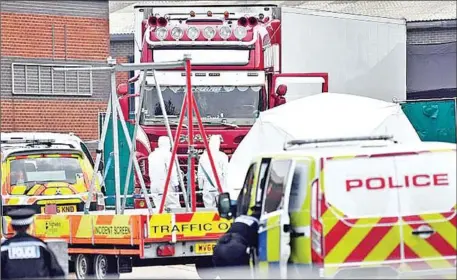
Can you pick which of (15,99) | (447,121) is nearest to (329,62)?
(447,121)

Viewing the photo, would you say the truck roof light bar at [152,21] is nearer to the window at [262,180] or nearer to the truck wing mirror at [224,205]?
the truck wing mirror at [224,205]

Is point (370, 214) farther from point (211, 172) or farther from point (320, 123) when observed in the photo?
point (211, 172)

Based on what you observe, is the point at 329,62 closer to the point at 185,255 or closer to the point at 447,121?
the point at 447,121

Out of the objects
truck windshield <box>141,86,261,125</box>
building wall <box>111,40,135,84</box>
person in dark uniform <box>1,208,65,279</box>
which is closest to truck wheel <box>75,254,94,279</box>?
person in dark uniform <box>1,208,65,279</box>

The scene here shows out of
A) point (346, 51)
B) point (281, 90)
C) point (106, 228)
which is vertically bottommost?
point (106, 228)

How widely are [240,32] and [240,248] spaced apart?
8.57m

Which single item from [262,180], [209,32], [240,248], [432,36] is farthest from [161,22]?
[432,36]

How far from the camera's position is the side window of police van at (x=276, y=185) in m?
10.2

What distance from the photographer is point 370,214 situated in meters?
9.57

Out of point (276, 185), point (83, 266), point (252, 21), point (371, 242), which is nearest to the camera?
point (371, 242)

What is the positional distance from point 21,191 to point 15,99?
51.0 ft

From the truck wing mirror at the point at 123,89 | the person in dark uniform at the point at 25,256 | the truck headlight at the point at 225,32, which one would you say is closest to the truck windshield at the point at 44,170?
the truck wing mirror at the point at 123,89

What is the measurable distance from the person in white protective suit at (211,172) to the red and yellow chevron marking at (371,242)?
21.9ft

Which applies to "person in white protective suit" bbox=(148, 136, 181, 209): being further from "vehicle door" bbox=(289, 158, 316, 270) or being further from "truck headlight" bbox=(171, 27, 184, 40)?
"vehicle door" bbox=(289, 158, 316, 270)
